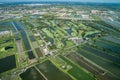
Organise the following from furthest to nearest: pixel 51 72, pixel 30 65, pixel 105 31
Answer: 1. pixel 105 31
2. pixel 30 65
3. pixel 51 72

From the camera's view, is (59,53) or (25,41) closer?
(59,53)

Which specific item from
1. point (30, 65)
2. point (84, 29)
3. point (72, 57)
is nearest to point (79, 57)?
point (72, 57)

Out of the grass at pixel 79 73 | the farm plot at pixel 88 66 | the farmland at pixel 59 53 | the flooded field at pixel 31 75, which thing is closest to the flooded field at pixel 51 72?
the farmland at pixel 59 53

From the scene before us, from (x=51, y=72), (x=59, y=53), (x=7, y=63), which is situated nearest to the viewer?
(x=51, y=72)

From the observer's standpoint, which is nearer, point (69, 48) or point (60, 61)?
point (60, 61)

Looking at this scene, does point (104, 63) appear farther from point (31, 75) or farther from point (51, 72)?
point (31, 75)

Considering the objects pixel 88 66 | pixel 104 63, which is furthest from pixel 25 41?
pixel 104 63

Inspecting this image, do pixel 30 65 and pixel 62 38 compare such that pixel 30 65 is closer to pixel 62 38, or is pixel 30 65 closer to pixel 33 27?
pixel 62 38
